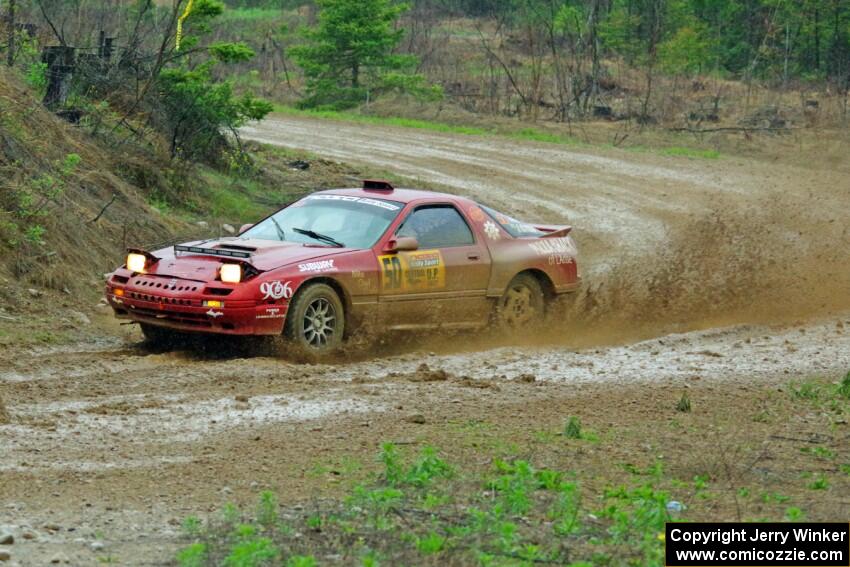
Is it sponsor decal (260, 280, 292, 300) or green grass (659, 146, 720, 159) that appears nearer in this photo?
sponsor decal (260, 280, 292, 300)

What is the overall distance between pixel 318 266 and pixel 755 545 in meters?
5.93

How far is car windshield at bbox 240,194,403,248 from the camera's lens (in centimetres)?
1199

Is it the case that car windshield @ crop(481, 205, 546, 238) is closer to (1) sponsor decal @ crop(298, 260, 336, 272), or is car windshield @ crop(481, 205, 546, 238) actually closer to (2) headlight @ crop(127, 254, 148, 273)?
(1) sponsor decal @ crop(298, 260, 336, 272)

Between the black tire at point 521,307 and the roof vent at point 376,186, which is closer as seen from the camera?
the roof vent at point 376,186

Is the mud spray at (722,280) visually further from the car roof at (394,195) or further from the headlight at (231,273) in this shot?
the headlight at (231,273)

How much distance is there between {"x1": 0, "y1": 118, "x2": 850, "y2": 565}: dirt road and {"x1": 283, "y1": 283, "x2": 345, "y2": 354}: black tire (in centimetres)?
31

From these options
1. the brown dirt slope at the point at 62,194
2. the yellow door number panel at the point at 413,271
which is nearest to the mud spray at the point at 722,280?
the yellow door number panel at the point at 413,271

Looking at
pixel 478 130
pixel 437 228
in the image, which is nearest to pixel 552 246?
pixel 437 228

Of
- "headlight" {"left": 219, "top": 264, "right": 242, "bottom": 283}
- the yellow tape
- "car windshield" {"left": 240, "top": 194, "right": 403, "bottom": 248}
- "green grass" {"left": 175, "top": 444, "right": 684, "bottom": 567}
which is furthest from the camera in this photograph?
the yellow tape

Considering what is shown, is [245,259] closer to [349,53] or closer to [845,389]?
[845,389]

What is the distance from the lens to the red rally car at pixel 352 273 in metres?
10.9

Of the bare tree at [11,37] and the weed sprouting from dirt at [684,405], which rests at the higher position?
the bare tree at [11,37]

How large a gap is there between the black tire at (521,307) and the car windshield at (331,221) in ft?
5.20

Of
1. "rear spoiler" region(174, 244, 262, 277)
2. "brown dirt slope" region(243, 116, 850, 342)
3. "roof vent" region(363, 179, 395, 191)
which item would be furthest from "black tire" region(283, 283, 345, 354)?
"brown dirt slope" region(243, 116, 850, 342)
